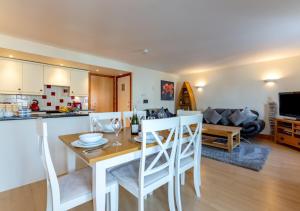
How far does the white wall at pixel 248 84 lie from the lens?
13.8 ft

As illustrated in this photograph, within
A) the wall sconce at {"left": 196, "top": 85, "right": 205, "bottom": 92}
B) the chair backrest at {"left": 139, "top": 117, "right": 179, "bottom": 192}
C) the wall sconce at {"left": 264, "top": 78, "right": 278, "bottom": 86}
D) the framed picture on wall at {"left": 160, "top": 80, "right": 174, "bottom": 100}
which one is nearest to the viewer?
the chair backrest at {"left": 139, "top": 117, "right": 179, "bottom": 192}

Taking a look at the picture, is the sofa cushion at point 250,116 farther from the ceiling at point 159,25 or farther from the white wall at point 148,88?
the white wall at point 148,88

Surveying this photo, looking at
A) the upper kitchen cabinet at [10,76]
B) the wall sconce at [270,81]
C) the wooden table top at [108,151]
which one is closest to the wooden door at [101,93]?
the upper kitchen cabinet at [10,76]

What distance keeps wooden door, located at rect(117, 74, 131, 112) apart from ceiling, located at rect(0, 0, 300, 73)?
1.54 meters

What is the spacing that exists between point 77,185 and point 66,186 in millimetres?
81

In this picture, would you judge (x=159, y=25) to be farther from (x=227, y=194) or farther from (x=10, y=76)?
(x=10, y=76)

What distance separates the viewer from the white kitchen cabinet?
347 cm


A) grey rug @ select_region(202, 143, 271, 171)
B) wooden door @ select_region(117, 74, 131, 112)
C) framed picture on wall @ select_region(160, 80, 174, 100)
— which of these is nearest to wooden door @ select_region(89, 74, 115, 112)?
wooden door @ select_region(117, 74, 131, 112)

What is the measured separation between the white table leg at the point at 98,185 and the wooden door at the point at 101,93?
4.52 meters

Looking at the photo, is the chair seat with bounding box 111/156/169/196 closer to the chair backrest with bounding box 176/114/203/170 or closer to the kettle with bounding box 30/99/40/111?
the chair backrest with bounding box 176/114/203/170

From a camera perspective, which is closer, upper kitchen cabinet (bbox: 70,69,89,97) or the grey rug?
the grey rug

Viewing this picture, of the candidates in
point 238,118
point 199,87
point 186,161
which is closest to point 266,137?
point 238,118

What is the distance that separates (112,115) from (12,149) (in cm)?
128

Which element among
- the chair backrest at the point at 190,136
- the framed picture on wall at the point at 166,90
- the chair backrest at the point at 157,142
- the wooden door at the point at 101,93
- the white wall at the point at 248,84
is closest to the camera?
the chair backrest at the point at 157,142
